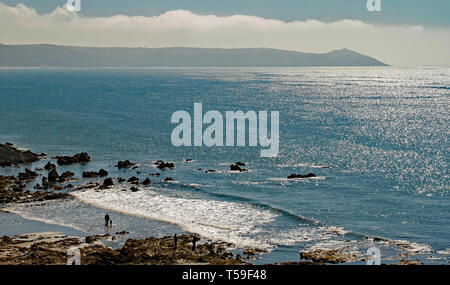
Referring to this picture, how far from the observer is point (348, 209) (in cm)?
6375

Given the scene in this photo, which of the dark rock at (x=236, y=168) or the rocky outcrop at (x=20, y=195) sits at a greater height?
the dark rock at (x=236, y=168)

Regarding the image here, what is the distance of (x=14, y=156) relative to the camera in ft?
305

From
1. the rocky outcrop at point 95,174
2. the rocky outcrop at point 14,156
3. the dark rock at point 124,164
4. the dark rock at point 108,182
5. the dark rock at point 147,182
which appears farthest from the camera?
the rocky outcrop at point 14,156

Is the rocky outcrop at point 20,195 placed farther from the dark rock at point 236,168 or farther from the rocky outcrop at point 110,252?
the dark rock at point 236,168

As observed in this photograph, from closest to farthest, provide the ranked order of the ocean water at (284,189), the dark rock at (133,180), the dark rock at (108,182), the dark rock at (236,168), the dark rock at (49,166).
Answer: the ocean water at (284,189), the dark rock at (108,182), the dark rock at (133,180), the dark rock at (236,168), the dark rock at (49,166)

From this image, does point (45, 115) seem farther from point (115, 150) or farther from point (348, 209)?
point (348, 209)

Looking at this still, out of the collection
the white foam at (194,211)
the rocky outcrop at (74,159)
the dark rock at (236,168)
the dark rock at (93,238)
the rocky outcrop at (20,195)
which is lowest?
the white foam at (194,211)

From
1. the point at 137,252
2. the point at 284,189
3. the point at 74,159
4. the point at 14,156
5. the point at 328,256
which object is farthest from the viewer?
the point at 14,156

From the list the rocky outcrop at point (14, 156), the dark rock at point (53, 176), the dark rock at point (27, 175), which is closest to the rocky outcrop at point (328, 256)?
the dark rock at point (53, 176)

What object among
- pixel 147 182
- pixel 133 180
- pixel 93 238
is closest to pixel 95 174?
pixel 133 180

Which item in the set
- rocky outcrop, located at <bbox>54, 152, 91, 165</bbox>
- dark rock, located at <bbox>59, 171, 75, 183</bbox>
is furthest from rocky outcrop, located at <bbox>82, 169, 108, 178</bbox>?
rocky outcrop, located at <bbox>54, 152, 91, 165</bbox>

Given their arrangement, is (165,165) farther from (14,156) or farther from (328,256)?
(328,256)

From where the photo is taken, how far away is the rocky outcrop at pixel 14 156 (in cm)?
9112
